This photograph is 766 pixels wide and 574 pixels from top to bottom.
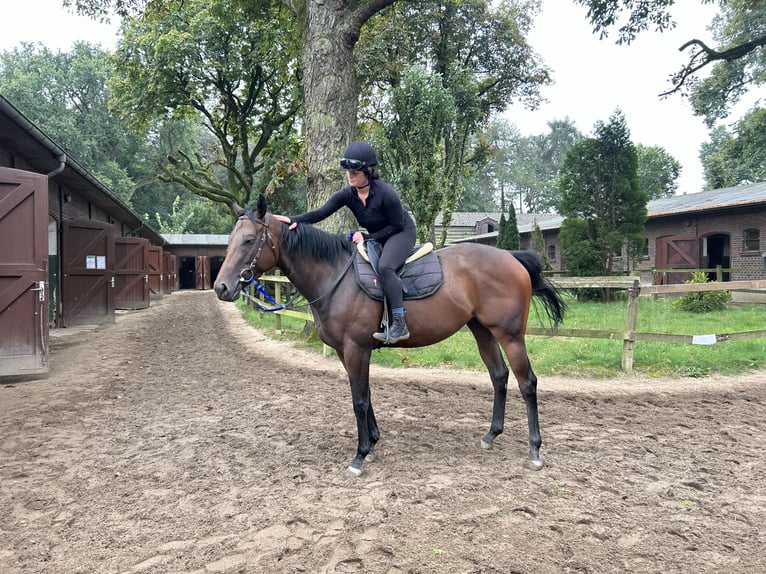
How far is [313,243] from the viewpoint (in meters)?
3.89

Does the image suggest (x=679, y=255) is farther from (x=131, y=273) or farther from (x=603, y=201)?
(x=131, y=273)

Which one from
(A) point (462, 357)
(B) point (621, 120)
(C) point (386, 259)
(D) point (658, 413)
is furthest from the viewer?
(B) point (621, 120)

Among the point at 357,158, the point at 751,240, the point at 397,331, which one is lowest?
the point at 397,331

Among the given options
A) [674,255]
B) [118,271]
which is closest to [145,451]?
[118,271]

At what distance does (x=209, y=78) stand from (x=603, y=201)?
52.7 ft

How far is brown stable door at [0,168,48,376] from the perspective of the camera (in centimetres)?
668

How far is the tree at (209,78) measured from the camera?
17781mm

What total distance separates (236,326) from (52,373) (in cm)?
613

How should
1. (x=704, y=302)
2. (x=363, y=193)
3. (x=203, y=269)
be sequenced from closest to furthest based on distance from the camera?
(x=363, y=193) → (x=704, y=302) → (x=203, y=269)

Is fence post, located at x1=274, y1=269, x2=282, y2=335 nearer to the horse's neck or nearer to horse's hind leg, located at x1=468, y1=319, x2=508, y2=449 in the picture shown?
the horse's neck

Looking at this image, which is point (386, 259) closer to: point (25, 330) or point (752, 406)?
point (752, 406)

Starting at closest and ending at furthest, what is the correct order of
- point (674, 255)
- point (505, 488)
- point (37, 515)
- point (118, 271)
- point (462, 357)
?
point (37, 515)
point (505, 488)
point (462, 357)
point (118, 271)
point (674, 255)

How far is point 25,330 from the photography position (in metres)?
6.82

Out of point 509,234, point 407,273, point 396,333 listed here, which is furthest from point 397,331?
point 509,234
